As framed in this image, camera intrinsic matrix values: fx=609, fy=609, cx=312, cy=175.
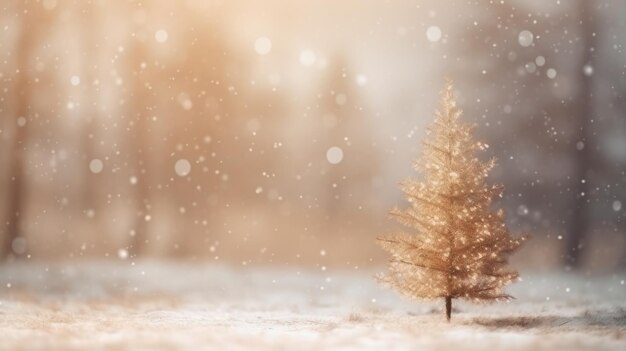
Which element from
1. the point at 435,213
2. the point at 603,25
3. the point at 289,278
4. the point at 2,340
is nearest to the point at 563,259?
the point at 603,25

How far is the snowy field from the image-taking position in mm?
9758

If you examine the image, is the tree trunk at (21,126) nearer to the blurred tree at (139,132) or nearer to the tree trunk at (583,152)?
the blurred tree at (139,132)

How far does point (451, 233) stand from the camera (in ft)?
48.4

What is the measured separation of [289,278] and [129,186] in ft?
32.0

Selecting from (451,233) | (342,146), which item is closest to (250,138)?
(342,146)

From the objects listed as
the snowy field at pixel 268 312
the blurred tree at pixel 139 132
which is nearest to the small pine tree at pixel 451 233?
the snowy field at pixel 268 312

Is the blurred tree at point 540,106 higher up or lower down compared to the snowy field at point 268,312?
higher up

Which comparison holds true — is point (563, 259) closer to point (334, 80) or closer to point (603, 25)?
point (603, 25)

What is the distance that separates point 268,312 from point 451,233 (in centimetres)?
684

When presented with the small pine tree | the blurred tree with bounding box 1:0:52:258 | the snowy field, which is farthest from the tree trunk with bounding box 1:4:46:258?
the small pine tree

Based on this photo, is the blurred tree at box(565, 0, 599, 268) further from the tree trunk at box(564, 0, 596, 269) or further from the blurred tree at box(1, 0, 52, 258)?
the blurred tree at box(1, 0, 52, 258)

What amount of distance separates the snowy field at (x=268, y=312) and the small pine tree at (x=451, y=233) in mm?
979

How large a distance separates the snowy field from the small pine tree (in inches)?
38.5

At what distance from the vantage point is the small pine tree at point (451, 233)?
1452cm
